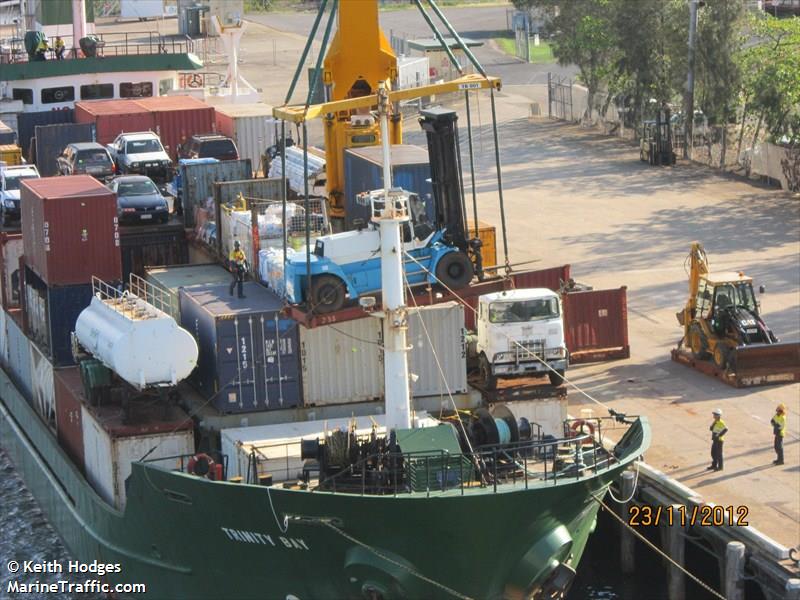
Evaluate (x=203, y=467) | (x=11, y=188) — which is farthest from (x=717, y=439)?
(x=11, y=188)

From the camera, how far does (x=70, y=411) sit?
120ft

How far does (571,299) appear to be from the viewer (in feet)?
143

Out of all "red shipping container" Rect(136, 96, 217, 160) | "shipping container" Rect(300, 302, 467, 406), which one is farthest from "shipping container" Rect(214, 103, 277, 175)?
"shipping container" Rect(300, 302, 467, 406)

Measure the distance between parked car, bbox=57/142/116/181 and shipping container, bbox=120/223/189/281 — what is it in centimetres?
629

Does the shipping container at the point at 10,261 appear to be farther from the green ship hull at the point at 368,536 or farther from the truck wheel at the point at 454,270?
the truck wheel at the point at 454,270

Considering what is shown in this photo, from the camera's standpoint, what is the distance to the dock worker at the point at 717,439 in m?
34.8

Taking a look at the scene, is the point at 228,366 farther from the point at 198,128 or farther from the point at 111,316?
the point at 198,128

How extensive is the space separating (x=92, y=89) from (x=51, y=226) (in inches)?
1037

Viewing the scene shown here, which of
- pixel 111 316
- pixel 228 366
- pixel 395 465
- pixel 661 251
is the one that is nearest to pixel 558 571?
pixel 395 465

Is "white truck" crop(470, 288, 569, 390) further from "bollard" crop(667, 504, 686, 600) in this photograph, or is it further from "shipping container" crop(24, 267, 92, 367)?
"shipping container" crop(24, 267, 92, 367)

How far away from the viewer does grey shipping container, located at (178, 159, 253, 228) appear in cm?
4472

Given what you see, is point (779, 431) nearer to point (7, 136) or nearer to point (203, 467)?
point (203, 467)

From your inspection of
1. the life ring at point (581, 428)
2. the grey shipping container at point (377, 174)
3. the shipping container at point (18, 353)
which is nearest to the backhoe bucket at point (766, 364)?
the grey shipping container at point (377, 174)

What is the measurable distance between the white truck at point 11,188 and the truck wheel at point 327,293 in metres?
16.1
